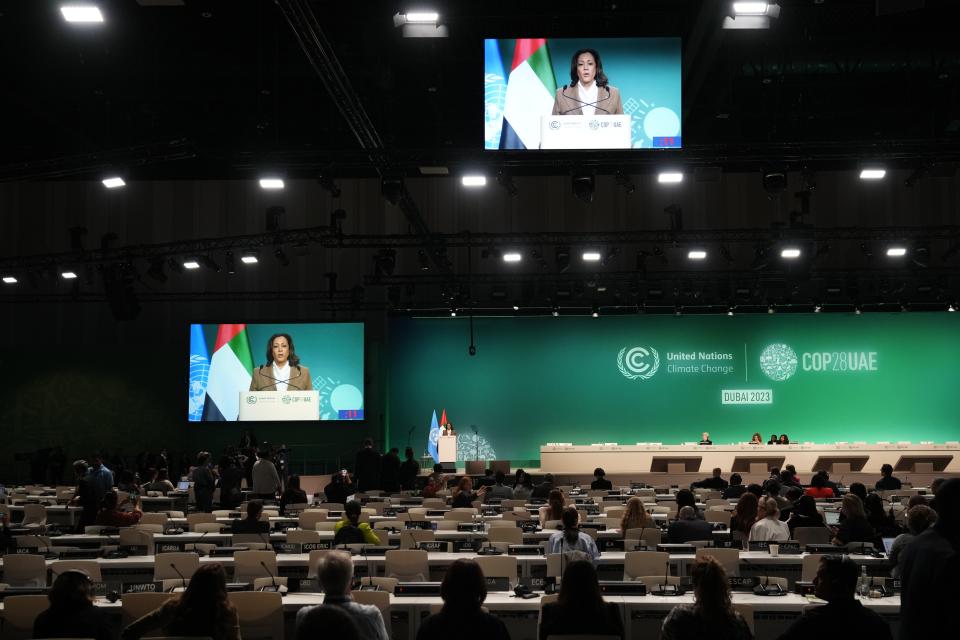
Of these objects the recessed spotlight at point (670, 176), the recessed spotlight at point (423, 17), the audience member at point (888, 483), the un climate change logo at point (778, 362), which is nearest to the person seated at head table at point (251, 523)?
the recessed spotlight at point (423, 17)

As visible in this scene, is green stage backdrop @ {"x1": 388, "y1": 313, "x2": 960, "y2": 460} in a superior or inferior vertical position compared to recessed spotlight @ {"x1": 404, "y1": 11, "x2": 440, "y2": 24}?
inferior

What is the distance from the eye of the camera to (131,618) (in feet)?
20.3

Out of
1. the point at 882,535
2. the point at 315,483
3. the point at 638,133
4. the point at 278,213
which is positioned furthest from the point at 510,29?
the point at 315,483

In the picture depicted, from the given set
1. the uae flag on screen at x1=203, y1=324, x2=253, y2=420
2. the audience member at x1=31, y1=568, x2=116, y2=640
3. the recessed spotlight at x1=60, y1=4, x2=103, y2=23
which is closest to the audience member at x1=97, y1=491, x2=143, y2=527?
the recessed spotlight at x1=60, y1=4, x2=103, y2=23

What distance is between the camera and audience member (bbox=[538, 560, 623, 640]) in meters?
4.79

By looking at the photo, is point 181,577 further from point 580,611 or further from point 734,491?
point 734,491

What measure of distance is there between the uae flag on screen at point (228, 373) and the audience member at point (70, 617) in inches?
732

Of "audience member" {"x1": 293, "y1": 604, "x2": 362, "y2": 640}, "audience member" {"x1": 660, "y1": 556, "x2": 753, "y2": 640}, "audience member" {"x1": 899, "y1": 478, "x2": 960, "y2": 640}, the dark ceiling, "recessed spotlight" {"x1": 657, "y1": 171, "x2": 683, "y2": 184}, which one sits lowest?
"audience member" {"x1": 660, "y1": 556, "x2": 753, "y2": 640}

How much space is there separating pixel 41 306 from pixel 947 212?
24.3m

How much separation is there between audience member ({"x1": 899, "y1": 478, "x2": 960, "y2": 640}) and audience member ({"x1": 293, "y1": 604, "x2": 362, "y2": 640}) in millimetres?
2080

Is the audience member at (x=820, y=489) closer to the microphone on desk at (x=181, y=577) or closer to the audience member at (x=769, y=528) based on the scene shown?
the audience member at (x=769, y=528)

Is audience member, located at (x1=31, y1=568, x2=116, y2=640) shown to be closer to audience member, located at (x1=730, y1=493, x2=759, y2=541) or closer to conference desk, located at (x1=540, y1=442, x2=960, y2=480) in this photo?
audience member, located at (x1=730, y1=493, x2=759, y2=541)

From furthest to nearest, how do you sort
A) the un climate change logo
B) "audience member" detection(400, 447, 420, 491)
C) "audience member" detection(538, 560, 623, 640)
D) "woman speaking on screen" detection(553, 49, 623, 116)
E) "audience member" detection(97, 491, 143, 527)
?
the un climate change logo → "audience member" detection(400, 447, 420, 491) → "woman speaking on screen" detection(553, 49, 623, 116) → "audience member" detection(97, 491, 143, 527) → "audience member" detection(538, 560, 623, 640)

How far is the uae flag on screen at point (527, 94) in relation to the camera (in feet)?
38.3
